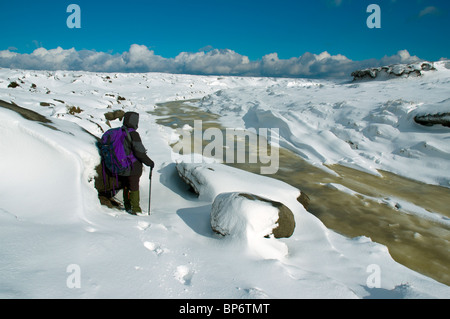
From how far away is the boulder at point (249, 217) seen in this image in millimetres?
3096

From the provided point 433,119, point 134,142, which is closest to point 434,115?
point 433,119

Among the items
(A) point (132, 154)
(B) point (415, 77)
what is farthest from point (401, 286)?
(B) point (415, 77)

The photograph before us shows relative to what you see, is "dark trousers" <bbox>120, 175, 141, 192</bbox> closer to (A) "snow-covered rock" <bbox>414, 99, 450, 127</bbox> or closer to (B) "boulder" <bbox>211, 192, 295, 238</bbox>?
(B) "boulder" <bbox>211, 192, 295, 238</bbox>

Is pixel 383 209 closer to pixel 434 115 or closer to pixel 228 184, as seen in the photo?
pixel 228 184

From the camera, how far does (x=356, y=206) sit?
488cm

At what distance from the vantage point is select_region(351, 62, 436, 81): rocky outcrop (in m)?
16.1

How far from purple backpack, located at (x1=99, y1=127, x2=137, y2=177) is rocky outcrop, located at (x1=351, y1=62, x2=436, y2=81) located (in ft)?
62.7

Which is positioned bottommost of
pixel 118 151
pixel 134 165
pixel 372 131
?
pixel 134 165

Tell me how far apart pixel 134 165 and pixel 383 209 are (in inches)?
187

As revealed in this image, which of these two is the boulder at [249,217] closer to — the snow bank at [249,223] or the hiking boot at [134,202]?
the snow bank at [249,223]

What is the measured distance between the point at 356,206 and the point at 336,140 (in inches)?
176

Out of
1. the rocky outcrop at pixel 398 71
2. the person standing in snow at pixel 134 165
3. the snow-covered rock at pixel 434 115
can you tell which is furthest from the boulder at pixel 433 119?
the rocky outcrop at pixel 398 71

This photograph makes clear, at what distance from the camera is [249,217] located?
314 centimetres
